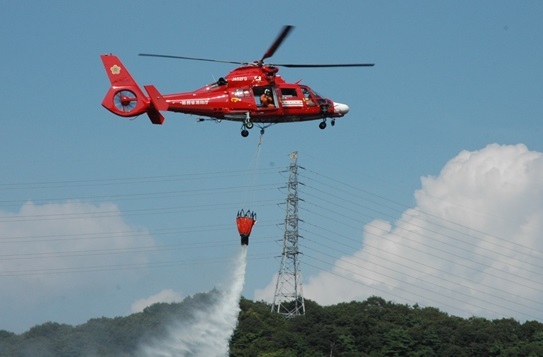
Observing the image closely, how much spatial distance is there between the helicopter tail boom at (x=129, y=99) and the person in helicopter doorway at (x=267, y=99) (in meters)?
5.49

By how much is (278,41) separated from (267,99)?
153 inches

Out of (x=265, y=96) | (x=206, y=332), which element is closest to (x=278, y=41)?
(x=265, y=96)

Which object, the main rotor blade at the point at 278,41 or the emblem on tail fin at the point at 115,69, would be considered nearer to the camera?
the main rotor blade at the point at 278,41

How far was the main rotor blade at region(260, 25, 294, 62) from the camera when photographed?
58.6 metres

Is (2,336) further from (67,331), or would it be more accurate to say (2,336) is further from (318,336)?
(318,336)

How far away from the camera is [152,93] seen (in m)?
59.7

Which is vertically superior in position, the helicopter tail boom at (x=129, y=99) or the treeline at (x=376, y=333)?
the treeline at (x=376, y=333)

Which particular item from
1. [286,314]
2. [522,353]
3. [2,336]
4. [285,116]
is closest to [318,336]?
[286,314]

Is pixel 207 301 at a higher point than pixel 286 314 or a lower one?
lower

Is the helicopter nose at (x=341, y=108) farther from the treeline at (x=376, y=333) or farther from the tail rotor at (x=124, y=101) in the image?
the treeline at (x=376, y=333)

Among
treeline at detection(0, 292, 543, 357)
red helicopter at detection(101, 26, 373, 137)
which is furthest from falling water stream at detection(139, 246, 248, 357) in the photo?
treeline at detection(0, 292, 543, 357)

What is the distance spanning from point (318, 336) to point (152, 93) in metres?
64.2

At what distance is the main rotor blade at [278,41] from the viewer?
58569mm

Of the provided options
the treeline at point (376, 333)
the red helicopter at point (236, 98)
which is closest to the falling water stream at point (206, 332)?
the red helicopter at point (236, 98)
